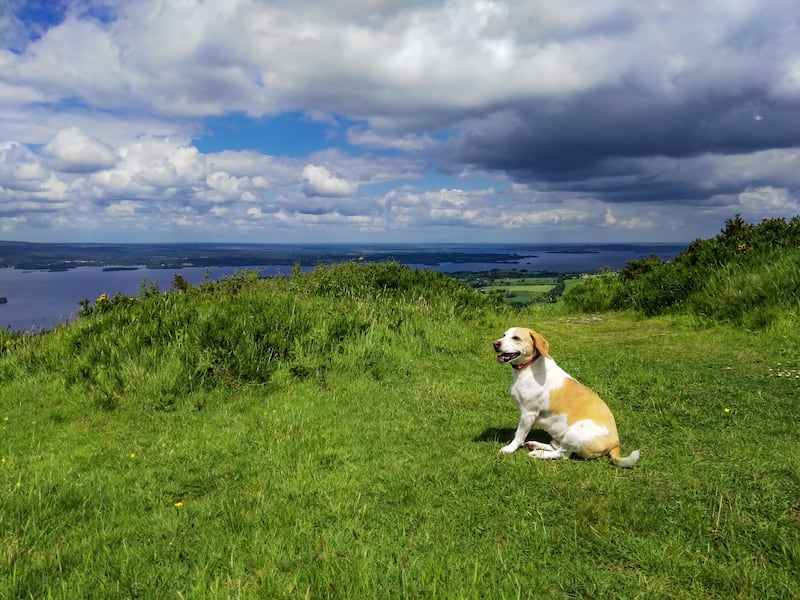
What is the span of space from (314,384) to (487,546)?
17.2 ft

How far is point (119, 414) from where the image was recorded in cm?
768

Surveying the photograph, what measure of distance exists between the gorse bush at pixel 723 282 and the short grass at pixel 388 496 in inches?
156

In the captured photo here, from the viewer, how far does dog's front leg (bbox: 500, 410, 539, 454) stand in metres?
5.82

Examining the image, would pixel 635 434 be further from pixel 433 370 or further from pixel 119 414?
pixel 119 414

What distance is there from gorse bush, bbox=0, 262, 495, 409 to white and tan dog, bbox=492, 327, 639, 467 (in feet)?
13.5

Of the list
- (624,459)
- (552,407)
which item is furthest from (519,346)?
(624,459)

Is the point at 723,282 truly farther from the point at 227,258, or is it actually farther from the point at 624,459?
the point at 227,258

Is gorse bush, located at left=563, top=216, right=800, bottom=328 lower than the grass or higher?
higher

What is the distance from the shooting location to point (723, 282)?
14.1 metres

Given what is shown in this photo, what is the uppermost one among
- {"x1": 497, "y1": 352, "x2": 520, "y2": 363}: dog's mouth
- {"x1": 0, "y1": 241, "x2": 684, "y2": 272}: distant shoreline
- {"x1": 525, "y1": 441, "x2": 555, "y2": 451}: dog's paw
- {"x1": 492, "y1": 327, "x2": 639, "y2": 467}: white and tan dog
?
{"x1": 0, "y1": 241, "x2": 684, "y2": 272}: distant shoreline

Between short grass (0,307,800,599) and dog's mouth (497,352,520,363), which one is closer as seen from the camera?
short grass (0,307,800,599)

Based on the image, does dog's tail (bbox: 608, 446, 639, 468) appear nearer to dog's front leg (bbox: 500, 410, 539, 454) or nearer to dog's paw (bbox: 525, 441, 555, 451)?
dog's paw (bbox: 525, 441, 555, 451)

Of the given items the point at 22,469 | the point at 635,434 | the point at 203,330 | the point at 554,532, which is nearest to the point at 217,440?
the point at 22,469

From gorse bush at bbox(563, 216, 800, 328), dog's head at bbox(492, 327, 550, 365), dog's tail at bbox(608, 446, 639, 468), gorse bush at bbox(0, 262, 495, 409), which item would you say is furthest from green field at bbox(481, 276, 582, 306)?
dog's tail at bbox(608, 446, 639, 468)
